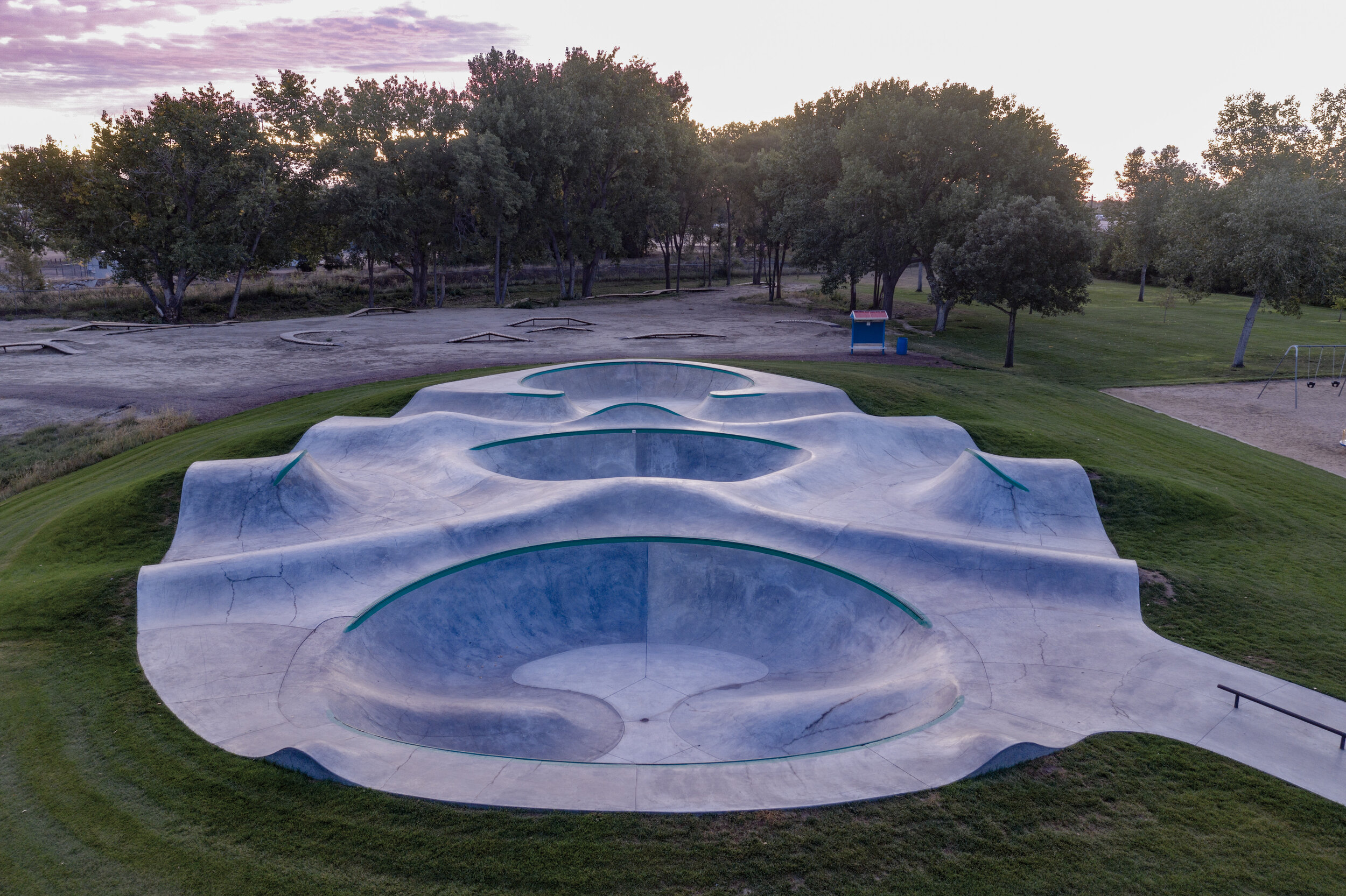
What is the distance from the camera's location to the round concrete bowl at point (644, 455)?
2008 cm

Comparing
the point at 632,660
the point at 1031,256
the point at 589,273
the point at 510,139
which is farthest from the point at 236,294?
the point at 632,660

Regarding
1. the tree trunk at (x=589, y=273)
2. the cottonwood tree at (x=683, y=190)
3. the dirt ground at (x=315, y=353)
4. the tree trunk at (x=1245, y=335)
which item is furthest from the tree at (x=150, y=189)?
the tree trunk at (x=1245, y=335)

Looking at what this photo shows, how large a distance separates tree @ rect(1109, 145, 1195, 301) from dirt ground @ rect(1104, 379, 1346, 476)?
30.6 m

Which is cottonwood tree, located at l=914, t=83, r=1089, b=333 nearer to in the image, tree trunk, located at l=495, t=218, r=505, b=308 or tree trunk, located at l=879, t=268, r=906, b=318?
tree trunk, located at l=879, t=268, r=906, b=318

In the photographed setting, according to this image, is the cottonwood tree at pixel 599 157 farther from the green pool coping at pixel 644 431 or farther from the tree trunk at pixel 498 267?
the green pool coping at pixel 644 431

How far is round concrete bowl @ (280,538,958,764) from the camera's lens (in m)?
10.2

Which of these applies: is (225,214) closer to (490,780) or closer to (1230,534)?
(490,780)

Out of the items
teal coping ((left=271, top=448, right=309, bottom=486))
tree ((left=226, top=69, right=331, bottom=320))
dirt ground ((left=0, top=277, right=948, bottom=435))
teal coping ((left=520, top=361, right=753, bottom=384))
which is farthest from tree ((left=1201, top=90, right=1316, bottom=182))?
tree ((left=226, top=69, right=331, bottom=320))

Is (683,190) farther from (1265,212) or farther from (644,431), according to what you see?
(644,431)

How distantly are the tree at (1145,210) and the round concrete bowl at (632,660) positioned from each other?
5981 cm

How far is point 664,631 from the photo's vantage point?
13758 mm

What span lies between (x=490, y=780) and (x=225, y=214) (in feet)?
177

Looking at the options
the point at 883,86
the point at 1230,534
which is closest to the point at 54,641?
the point at 1230,534

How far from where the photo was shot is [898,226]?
4503 cm
